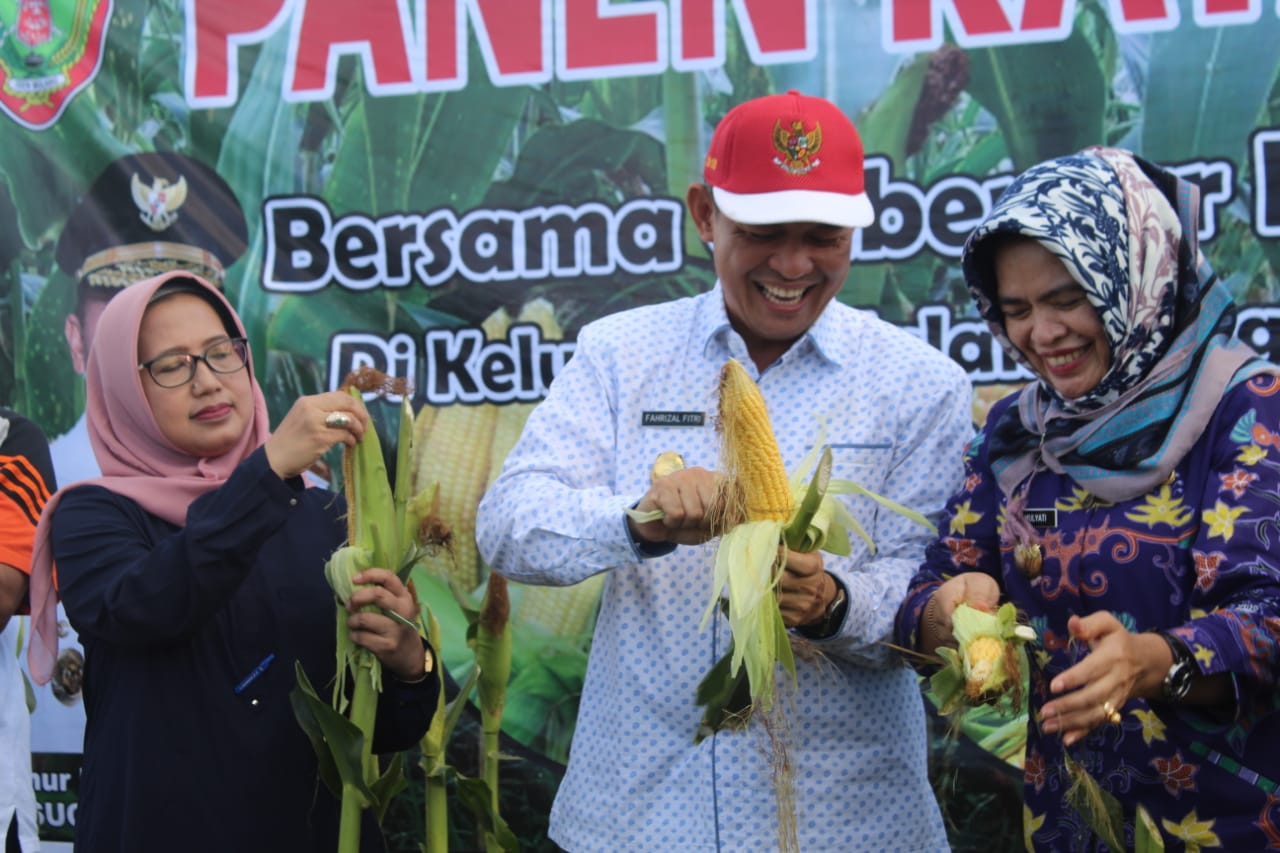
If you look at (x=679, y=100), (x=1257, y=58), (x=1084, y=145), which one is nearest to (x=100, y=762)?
(x=679, y=100)

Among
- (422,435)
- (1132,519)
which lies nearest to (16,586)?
(422,435)

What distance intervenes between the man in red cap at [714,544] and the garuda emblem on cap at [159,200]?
76.4 inches

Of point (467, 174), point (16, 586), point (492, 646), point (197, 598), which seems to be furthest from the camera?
point (467, 174)

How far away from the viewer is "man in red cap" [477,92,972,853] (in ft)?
7.72

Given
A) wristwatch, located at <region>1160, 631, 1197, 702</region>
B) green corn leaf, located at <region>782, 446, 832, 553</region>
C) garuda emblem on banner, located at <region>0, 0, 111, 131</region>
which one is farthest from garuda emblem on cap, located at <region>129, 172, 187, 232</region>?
wristwatch, located at <region>1160, 631, 1197, 702</region>

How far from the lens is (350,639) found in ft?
8.04

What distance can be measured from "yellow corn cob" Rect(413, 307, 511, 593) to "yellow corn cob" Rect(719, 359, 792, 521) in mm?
1781

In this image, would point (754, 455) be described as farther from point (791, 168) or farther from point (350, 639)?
point (350, 639)

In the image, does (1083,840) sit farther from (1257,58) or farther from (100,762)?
(1257,58)

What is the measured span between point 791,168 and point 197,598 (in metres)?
1.27

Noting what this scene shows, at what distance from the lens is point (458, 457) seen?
12.9ft

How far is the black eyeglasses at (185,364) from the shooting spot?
2580mm

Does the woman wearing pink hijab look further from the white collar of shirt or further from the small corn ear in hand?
the small corn ear in hand

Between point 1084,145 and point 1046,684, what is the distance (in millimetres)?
1880
